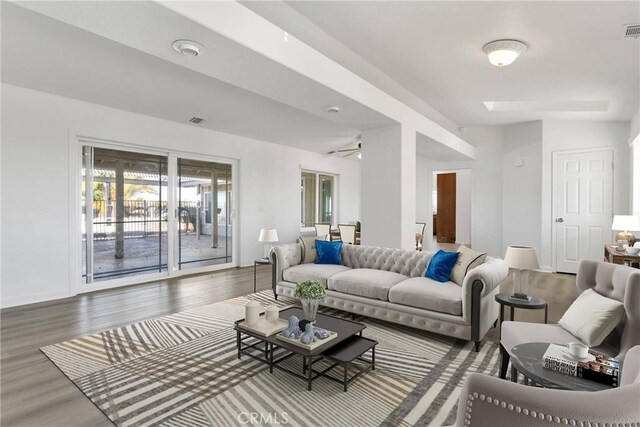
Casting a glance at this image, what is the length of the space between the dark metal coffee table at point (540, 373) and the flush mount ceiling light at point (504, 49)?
2.78 m

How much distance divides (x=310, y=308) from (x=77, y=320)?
282cm

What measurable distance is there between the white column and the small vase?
7.84 feet

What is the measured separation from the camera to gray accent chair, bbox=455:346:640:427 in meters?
0.83

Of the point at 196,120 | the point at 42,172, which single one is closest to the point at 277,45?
the point at 196,120

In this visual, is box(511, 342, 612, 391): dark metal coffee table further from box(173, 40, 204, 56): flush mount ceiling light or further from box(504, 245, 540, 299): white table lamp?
box(173, 40, 204, 56): flush mount ceiling light

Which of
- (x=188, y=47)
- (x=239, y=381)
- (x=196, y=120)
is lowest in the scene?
(x=239, y=381)

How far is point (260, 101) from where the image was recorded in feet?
16.0

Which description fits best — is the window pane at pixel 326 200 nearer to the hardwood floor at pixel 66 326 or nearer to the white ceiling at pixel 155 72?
the hardwood floor at pixel 66 326

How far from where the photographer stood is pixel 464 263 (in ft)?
11.2

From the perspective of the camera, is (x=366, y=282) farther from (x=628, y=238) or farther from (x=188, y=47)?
(x=628, y=238)

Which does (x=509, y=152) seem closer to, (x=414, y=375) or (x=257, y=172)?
(x=257, y=172)

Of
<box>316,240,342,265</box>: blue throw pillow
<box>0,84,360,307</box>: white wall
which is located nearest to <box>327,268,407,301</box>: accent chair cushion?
<box>316,240,342,265</box>: blue throw pillow

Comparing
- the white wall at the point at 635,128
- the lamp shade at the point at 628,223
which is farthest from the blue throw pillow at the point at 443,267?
the white wall at the point at 635,128

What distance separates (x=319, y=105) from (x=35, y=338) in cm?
373
